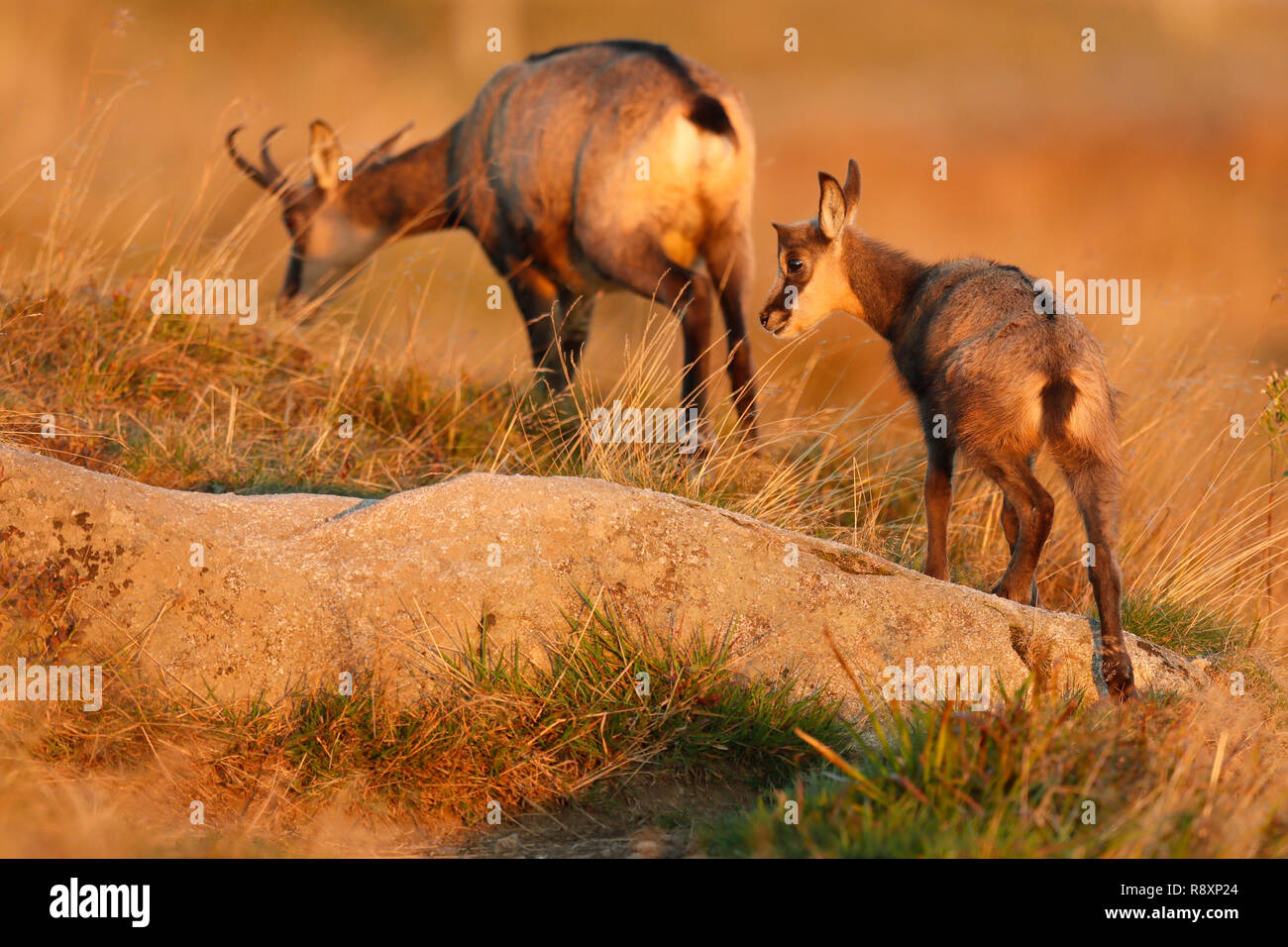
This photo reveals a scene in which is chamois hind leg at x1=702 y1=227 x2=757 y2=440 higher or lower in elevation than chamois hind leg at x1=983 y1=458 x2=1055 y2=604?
higher

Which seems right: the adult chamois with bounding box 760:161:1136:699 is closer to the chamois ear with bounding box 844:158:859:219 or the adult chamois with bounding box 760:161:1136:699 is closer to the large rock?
the chamois ear with bounding box 844:158:859:219

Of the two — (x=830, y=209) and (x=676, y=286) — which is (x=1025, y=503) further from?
(x=676, y=286)

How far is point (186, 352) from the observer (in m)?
6.84

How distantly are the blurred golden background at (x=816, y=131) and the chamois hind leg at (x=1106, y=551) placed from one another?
2222 mm

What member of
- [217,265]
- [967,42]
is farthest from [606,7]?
[217,265]

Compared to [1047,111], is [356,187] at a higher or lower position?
lower

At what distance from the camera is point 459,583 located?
4.33 m

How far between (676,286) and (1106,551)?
360cm

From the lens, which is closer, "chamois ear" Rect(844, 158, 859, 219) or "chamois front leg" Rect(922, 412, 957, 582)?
"chamois front leg" Rect(922, 412, 957, 582)

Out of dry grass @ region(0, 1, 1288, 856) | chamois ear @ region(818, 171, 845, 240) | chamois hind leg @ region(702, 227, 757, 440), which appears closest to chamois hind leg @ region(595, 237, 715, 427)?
chamois hind leg @ region(702, 227, 757, 440)

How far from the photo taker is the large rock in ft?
13.7

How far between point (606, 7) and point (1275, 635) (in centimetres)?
3682

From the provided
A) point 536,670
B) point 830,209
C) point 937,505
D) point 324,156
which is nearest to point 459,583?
point 536,670
